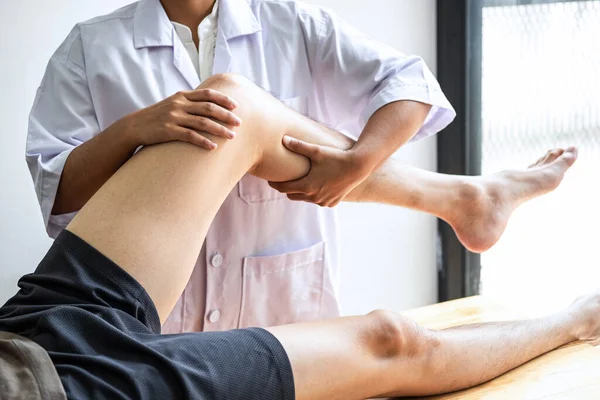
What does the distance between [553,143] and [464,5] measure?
19.6 inches

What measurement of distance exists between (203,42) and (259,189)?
32 cm

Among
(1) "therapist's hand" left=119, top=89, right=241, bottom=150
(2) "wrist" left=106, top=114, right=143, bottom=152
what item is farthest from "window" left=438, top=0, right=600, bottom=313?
(2) "wrist" left=106, top=114, right=143, bottom=152

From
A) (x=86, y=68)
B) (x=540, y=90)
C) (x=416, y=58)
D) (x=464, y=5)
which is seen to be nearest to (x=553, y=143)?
(x=540, y=90)

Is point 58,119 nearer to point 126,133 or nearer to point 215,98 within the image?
point 126,133

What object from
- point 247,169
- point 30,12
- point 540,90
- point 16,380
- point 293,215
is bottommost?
point 16,380

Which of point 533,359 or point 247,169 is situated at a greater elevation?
point 247,169

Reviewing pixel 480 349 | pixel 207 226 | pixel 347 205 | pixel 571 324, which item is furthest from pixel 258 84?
pixel 347 205

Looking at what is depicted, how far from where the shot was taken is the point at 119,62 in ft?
5.12

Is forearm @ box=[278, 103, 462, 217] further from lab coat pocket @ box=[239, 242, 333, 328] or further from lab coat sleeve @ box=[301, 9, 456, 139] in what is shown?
lab coat pocket @ box=[239, 242, 333, 328]

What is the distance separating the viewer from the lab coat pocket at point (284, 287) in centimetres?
167

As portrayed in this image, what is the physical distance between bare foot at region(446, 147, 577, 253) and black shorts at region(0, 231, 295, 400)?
0.73 metres

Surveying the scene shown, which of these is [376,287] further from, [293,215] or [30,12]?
[30,12]

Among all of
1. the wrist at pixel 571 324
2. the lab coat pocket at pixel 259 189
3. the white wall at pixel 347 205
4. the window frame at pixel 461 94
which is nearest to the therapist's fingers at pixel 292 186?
the lab coat pocket at pixel 259 189

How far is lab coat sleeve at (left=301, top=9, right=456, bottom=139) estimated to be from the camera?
1.59 metres
